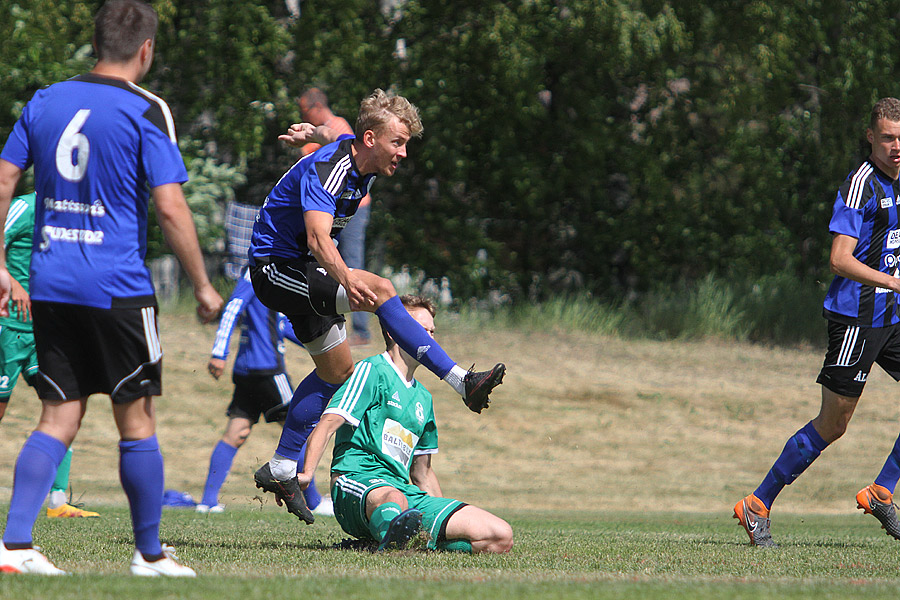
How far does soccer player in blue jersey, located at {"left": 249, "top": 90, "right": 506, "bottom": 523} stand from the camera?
5.50 metres

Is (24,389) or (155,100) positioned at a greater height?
(155,100)

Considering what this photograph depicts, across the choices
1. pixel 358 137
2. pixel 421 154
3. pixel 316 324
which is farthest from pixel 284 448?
pixel 421 154

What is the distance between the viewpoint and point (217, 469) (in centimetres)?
865

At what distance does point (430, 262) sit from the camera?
18.7 meters

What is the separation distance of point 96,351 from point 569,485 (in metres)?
8.91

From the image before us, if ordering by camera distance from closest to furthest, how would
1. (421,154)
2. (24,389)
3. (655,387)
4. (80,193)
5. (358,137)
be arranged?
1. (80,193)
2. (358,137)
3. (24,389)
4. (655,387)
5. (421,154)

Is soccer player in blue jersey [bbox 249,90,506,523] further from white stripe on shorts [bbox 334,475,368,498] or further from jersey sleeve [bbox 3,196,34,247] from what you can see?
jersey sleeve [bbox 3,196,34,247]

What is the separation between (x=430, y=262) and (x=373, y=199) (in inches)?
59.2

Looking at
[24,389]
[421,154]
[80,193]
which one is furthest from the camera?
[421,154]

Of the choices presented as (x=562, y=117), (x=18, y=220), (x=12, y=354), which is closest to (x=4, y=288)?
(x=18, y=220)

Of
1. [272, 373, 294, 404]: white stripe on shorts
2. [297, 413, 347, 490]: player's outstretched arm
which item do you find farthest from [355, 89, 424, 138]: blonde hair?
[272, 373, 294, 404]: white stripe on shorts

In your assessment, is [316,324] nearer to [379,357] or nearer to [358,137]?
[379,357]

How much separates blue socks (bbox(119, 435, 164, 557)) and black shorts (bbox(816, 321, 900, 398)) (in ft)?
13.5

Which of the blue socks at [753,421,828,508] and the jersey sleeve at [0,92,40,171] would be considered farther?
the blue socks at [753,421,828,508]
